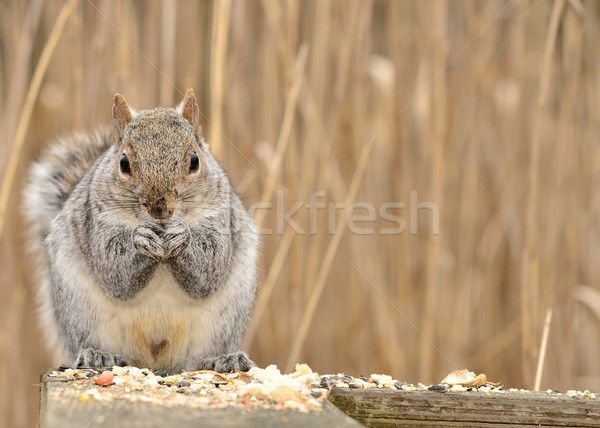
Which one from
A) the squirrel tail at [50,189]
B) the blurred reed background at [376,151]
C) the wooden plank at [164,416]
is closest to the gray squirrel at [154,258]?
the squirrel tail at [50,189]

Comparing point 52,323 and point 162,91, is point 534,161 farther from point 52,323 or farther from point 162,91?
point 52,323

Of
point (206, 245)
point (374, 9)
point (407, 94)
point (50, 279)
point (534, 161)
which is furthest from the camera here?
point (374, 9)

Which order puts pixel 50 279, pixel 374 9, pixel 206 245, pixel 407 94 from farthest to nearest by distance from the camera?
pixel 374 9, pixel 407 94, pixel 50 279, pixel 206 245

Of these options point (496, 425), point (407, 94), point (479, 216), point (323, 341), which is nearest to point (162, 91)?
point (407, 94)

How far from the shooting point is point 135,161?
1.80 m

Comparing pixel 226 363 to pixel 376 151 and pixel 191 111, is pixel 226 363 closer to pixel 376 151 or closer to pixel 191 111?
pixel 191 111

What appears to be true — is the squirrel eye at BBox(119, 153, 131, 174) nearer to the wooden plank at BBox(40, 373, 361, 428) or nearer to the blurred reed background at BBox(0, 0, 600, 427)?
the blurred reed background at BBox(0, 0, 600, 427)

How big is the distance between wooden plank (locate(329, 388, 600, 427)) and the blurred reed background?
96 centimetres

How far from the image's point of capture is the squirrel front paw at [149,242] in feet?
5.80

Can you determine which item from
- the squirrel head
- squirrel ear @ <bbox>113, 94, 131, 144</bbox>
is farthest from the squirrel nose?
squirrel ear @ <bbox>113, 94, 131, 144</bbox>

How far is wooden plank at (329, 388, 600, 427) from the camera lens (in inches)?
52.9

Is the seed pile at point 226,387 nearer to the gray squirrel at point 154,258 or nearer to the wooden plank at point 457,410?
the wooden plank at point 457,410

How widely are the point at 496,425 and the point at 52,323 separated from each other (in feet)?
4.44

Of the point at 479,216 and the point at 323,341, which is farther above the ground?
the point at 479,216
